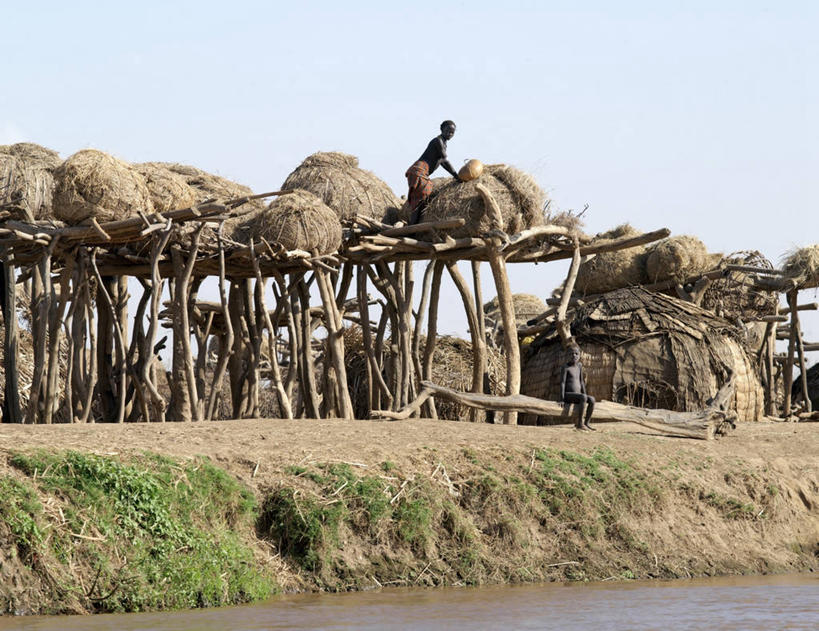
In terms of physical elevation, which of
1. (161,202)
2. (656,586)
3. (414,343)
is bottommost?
(656,586)

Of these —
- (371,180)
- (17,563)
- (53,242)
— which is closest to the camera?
(17,563)

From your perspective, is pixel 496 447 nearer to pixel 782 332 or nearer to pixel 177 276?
pixel 177 276

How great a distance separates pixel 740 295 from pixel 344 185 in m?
9.14

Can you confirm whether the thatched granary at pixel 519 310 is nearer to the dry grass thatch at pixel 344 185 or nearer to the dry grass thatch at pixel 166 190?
the dry grass thatch at pixel 344 185

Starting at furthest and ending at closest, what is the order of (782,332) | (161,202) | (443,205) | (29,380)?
(782,332) < (29,380) < (443,205) < (161,202)

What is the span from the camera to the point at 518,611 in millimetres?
8836

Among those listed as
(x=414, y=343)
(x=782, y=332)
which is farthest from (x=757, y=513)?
(x=782, y=332)

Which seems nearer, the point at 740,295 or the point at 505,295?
the point at 505,295

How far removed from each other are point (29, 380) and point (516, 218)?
867 centimetres

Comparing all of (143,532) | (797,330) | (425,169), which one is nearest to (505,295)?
(425,169)

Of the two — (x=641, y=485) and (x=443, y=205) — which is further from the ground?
(x=443, y=205)

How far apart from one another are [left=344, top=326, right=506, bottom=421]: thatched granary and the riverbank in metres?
6.32

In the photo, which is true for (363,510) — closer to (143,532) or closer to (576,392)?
(143,532)

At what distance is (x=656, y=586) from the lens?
10.4 metres
